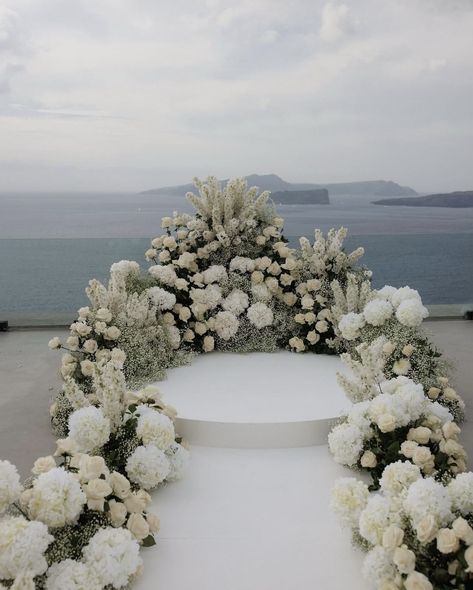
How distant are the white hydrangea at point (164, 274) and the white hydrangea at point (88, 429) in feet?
6.86

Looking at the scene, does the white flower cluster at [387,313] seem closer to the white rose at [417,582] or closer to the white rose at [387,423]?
the white rose at [387,423]

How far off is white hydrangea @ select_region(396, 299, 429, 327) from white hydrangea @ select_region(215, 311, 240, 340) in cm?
113

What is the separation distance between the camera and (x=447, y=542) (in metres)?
2.04

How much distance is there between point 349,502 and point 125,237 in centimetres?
834

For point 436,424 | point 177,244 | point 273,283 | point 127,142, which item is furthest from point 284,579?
point 127,142

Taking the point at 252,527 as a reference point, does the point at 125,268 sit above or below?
above

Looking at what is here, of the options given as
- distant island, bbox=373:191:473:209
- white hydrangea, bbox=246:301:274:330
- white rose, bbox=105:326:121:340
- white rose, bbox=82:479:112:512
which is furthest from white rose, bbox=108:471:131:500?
distant island, bbox=373:191:473:209

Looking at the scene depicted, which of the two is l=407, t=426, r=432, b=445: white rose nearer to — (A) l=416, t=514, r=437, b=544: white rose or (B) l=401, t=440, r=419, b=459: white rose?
(B) l=401, t=440, r=419, b=459: white rose

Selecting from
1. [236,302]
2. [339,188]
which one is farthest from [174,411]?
[339,188]

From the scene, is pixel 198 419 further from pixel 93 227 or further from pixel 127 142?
pixel 93 227

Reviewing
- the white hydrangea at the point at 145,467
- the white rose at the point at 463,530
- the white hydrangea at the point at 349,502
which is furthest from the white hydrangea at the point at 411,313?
the white rose at the point at 463,530

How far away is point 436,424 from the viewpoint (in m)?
3.16

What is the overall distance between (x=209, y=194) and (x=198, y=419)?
2.06 metres

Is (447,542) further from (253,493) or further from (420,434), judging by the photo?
(253,493)
